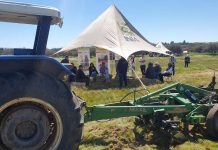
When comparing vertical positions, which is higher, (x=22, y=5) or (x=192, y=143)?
(x=22, y=5)

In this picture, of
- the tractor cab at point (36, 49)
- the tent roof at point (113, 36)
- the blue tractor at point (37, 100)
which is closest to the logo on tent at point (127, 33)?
the tent roof at point (113, 36)

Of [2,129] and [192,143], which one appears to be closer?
[2,129]

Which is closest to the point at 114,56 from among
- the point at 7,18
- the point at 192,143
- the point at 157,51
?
the point at 157,51

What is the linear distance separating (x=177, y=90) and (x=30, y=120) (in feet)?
14.9

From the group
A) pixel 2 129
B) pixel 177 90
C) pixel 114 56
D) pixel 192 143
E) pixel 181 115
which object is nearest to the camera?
pixel 2 129

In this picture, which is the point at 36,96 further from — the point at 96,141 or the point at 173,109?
the point at 173,109

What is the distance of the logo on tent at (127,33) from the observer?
58.5 feet

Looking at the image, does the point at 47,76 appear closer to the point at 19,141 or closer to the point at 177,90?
the point at 19,141

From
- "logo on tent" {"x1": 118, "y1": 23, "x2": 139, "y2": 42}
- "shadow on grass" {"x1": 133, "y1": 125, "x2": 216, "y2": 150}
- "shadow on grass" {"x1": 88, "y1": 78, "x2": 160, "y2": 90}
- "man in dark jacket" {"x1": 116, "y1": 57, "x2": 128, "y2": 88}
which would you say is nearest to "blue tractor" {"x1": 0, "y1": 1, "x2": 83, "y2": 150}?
"shadow on grass" {"x1": 133, "y1": 125, "x2": 216, "y2": 150}

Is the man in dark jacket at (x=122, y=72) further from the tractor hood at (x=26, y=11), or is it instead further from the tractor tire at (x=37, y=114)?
the tractor tire at (x=37, y=114)

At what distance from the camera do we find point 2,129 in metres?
4.20

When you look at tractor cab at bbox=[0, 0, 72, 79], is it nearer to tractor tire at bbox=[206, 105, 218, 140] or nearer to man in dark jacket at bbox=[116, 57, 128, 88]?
tractor tire at bbox=[206, 105, 218, 140]

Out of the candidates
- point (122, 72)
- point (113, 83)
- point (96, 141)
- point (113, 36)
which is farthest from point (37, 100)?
point (113, 83)

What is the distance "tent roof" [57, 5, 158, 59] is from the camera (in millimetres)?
17047
